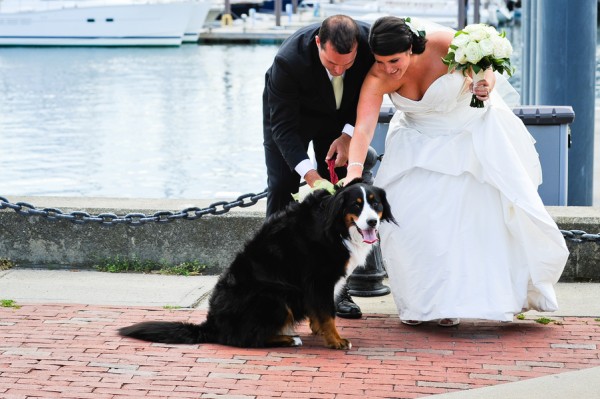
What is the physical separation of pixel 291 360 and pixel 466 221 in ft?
4.34

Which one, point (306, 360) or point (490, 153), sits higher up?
point (490, 153)

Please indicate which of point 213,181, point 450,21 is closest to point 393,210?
point 213,181

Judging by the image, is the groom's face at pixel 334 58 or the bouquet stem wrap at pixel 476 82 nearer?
the groom's face at pixel 334 58

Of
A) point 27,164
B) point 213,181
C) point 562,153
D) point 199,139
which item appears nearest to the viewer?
point 562,153

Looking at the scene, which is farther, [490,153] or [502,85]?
[502,85]

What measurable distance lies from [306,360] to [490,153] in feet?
5.20

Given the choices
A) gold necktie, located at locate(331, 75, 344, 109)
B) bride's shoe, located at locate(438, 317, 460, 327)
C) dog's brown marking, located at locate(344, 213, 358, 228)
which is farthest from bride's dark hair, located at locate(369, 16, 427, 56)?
bride's shoe, located at locate(438, 317, 460, 327)

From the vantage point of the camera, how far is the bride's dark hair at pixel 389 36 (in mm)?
5477

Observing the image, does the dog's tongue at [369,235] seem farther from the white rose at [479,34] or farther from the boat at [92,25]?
the boat at [92,25]

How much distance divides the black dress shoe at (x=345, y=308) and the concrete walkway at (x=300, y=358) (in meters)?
0.08

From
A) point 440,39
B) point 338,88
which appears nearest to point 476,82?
point 440,39

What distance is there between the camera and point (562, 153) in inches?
297

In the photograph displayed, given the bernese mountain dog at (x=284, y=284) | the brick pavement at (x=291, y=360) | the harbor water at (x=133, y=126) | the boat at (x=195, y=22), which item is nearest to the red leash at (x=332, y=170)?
the bernese mountain dog at (x=284, y=284)

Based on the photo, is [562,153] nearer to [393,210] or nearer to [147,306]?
[393,210]
